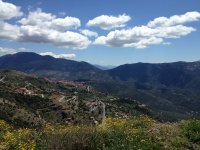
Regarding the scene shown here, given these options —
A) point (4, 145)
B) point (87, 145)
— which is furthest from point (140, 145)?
point (4, 145)

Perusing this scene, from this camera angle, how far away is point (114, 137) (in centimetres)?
1130

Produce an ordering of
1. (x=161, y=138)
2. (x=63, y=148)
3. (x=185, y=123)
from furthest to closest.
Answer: (x=185, y=123), (x=161, y=138), (x=63, y=148)

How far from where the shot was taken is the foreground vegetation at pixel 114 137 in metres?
10.9

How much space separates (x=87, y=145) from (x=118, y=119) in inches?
95.4

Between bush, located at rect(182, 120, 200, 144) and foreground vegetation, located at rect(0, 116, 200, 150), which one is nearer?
foreground vegetation, located at rect(0, 116, 200, 150)

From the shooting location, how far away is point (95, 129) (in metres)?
11.9

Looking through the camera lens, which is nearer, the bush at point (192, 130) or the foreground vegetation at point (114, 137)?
the foreground vegetation at point (114, 137)

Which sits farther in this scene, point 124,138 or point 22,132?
point 22,132

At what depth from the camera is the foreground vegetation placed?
35.7 ft

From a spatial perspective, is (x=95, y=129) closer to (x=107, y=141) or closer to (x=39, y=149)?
(x=107, y=141)

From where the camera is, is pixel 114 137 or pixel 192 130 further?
pixel 192 130

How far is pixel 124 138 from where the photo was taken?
442 inches

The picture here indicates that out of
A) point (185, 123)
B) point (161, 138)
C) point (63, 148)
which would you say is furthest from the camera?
point (185, 123)

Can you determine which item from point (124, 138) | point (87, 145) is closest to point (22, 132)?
point (87, 145)
